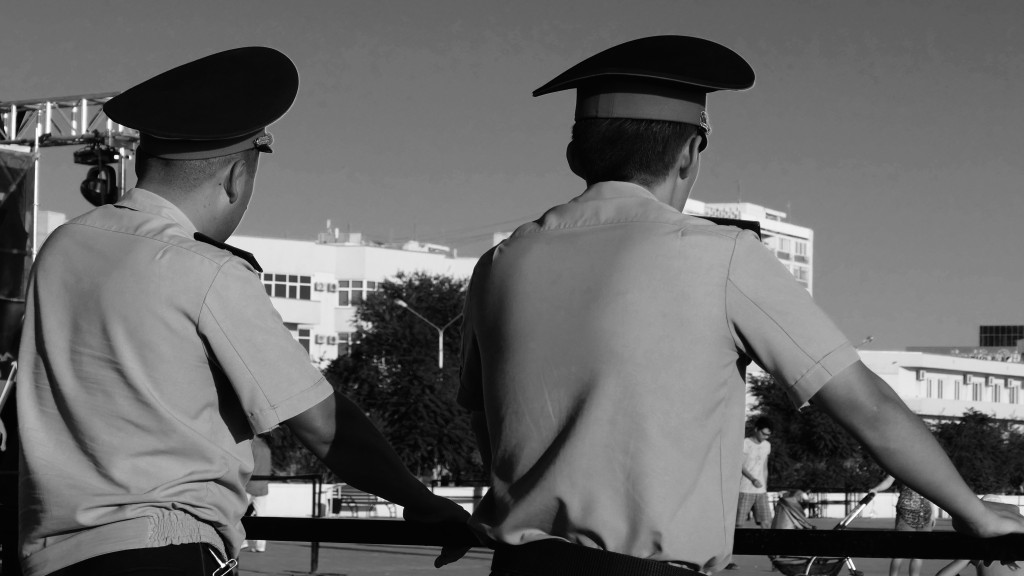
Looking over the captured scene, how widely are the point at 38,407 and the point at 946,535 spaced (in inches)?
62.2

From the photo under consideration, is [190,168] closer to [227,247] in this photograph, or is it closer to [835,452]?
[227,247]

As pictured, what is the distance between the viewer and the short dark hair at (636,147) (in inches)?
96.8

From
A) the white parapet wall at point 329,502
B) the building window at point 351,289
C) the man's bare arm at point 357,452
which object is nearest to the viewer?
the man's bare arm at point 357,452

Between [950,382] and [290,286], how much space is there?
52.8 metres

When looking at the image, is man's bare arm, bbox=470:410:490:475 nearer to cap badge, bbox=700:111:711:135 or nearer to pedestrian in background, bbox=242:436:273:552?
cap badge, bbox=700:111:711:135

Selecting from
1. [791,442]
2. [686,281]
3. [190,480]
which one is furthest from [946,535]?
[791,442]

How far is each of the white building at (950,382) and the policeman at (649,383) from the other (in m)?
94.4

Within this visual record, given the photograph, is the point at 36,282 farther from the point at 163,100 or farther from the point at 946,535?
the point at 946,535

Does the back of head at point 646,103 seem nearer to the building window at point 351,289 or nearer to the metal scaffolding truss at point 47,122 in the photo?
the metal scaffolding truss at point 47,122

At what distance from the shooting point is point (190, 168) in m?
2.70

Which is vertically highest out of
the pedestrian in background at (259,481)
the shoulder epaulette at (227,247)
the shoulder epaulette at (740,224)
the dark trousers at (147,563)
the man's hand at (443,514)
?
the shoulder epaulette at (740,224)

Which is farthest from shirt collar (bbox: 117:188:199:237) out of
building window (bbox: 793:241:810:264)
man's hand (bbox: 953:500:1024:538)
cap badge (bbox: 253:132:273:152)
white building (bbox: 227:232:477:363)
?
building window (bbox: 793:241:810:264)

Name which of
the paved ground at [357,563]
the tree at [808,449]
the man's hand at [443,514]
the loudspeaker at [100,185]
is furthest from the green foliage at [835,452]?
the man's hand at [443,514]

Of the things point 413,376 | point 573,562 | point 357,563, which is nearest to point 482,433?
point 573,562
